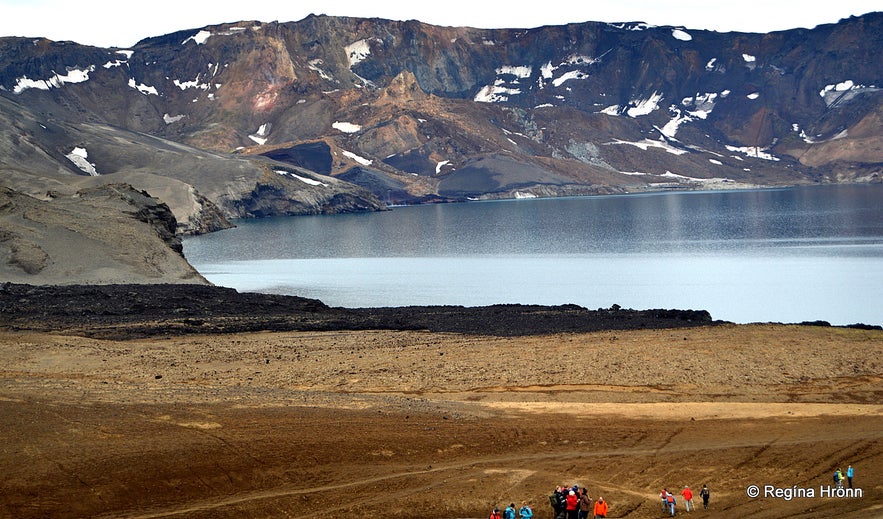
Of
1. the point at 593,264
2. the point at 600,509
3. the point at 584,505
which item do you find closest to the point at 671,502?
the point at 600,509

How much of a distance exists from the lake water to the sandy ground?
2190 centimetres

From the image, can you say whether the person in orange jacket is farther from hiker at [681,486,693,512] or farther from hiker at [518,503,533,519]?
hiker at [681,486,693,512]

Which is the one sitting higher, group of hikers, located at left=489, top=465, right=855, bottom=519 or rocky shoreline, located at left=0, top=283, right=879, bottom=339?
rocky shoreline, located at left=0, top=283, right=879, bottom=339

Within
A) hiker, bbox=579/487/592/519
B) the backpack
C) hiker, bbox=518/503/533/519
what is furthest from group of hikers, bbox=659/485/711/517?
hiker, bbox=518/503/533/519

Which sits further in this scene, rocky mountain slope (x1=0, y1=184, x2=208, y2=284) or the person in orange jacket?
rocky mountain slope (x1=0, y1=184, x2=208, y2=284)

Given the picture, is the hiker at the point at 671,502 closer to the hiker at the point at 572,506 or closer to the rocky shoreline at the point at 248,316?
the hiker at the point at 572,506

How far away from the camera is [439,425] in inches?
1228

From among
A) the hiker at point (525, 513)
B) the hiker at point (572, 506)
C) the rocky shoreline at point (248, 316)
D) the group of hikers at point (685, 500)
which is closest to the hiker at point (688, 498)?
the group of hikers at point (685, 500)

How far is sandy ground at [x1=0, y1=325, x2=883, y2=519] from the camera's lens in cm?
2573

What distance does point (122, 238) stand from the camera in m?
79.1

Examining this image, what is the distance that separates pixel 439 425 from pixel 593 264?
216 ft

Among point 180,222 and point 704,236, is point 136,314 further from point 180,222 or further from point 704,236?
point 180,222

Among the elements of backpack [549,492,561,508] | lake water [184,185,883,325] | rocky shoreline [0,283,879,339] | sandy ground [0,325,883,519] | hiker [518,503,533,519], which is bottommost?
hiker [518,503,533,519]

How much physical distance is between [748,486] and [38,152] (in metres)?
190
